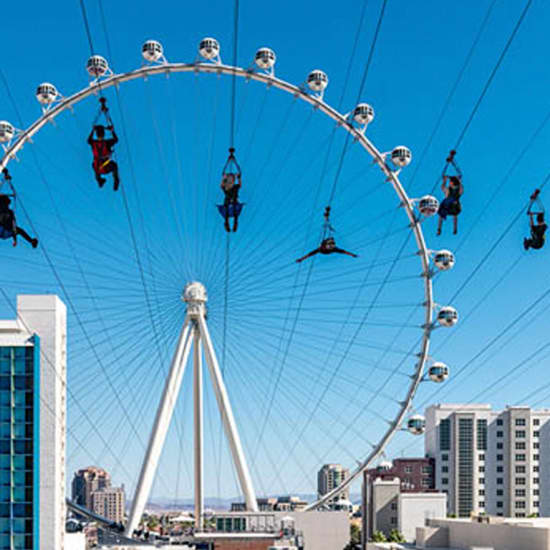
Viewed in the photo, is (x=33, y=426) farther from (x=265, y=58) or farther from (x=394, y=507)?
(x=394, y=507)

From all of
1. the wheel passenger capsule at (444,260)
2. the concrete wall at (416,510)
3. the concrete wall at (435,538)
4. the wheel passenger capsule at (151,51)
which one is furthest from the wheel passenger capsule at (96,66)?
the concrete wall at (416,510)

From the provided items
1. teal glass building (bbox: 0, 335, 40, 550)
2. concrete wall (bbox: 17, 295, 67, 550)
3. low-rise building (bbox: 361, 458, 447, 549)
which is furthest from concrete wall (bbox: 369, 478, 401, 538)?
teal glass building (bbox: 0, 335, 40, 550)

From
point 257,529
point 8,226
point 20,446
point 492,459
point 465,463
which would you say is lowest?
point 257,529

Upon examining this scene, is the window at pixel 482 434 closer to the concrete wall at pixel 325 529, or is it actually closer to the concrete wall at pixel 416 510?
the concrete wall at pixel 416 510

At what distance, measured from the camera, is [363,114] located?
45.3 metres

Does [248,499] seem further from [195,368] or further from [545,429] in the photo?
[545,429]

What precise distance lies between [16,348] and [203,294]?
1249 cm

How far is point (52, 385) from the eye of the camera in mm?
63344

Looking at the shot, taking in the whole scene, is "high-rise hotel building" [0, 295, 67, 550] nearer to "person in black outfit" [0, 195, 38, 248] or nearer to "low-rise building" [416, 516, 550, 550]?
"low-rise building" [416, 516, 550, 550]

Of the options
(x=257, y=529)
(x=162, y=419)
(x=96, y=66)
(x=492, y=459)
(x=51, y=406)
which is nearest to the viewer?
(x=96, y=66)

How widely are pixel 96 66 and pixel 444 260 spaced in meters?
14.5

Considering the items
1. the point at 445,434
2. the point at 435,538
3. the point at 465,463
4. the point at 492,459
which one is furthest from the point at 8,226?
the point at 445,434

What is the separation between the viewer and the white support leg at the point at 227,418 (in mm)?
54156

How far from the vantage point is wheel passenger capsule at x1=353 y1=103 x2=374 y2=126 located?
45.2m
